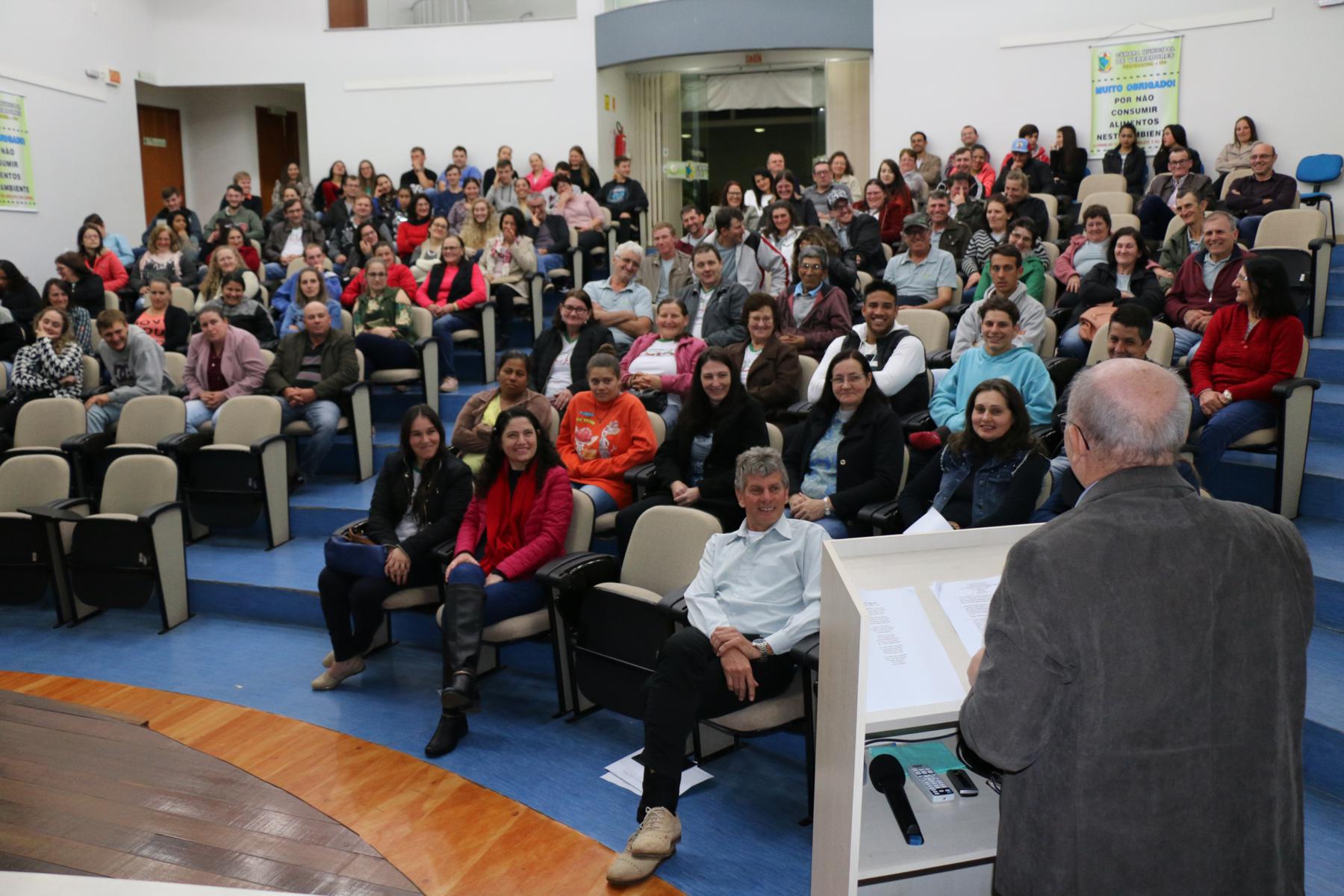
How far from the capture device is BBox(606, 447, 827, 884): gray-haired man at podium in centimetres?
282

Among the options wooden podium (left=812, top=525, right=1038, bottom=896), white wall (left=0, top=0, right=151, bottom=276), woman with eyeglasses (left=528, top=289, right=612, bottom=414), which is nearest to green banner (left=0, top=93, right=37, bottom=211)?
white wall (left=0, top=0, right=151, bottom=276)

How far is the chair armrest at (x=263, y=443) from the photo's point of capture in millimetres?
5129

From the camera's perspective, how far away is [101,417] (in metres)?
5.86

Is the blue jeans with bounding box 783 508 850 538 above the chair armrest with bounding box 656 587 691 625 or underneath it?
Result: above

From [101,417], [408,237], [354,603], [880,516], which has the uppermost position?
[408,237]

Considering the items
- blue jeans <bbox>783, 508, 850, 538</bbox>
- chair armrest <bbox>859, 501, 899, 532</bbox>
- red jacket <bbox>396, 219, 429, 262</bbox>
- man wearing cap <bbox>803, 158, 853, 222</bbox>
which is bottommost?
blue jeans <bbox>783, 508, 850, 538</bbox>

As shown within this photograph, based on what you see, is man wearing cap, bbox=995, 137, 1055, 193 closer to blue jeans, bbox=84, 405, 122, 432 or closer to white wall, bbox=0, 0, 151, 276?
blue jeans, bbox=84, 405, 122, 432

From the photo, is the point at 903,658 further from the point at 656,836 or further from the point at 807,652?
the point at 656,836

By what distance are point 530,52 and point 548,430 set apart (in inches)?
318

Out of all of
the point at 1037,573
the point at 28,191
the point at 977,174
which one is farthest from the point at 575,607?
the point at 28,191

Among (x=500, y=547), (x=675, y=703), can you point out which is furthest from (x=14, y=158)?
(x=675, y=703)

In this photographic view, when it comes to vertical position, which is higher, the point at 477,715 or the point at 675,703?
the point at 675,703

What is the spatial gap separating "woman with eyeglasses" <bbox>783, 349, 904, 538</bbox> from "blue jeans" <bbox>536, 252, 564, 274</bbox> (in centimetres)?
433

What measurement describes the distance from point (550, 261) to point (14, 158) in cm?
527
